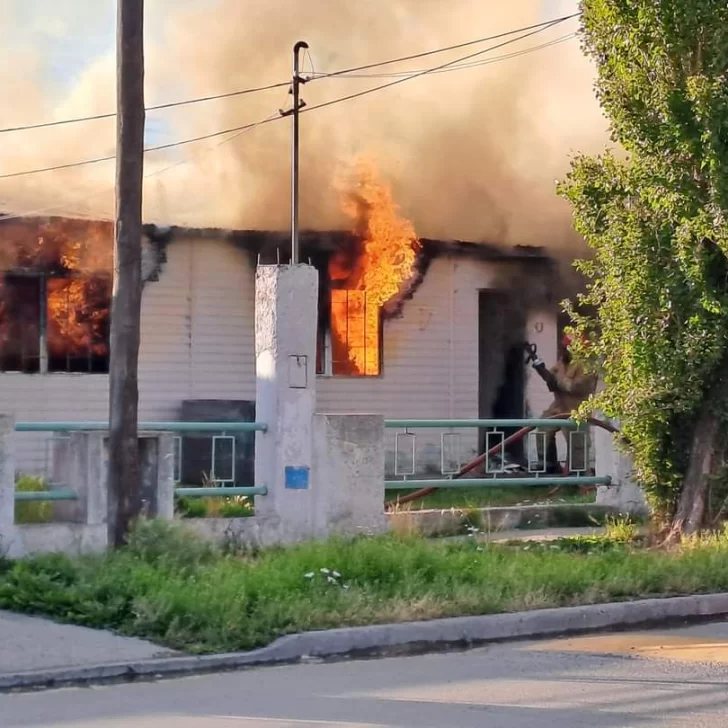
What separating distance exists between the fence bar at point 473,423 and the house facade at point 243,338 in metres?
4.73

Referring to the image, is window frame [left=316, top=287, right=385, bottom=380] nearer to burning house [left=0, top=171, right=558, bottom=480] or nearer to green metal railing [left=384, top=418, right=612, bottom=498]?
burning house [left=0, top=171, right=558, bottom=480]

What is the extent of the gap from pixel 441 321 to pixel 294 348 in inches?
329

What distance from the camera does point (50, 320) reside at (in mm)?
17281

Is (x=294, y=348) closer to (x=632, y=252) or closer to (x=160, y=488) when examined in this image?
(x=160, y=488)

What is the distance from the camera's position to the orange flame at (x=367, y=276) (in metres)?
18.8

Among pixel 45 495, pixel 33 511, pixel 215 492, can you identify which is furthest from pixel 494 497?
pixel 45 495

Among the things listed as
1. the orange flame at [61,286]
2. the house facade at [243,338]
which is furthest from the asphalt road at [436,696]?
the orange flame at [61,286]

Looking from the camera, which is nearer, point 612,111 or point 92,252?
point 612,111

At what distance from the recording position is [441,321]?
19672 millimetres

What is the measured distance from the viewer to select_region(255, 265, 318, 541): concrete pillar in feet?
37.3

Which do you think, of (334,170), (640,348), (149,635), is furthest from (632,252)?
(334,170)

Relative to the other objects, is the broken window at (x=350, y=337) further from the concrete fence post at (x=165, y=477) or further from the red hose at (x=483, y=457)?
the concrete fence post at (x=165, y=477)

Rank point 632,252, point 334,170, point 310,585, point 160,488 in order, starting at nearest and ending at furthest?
1. point 310,585
2. point 160,488
3. point 632,252
4. point 334,170

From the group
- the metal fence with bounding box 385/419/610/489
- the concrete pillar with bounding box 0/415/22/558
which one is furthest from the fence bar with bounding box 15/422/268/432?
the metal fence with bounding box 385/419/610/489
